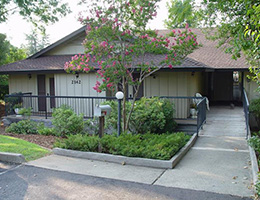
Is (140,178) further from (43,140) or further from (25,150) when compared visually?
(43,140)

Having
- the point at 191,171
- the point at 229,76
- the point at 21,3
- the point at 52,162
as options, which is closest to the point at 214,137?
the point at 191,171

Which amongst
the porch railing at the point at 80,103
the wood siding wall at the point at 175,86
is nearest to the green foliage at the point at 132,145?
the porch railing at the point at 80,103

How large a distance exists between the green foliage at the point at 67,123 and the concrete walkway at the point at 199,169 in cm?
305

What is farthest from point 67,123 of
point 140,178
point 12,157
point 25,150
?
point 140,178

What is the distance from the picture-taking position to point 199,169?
6.12 metres

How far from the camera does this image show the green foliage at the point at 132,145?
21.8ft

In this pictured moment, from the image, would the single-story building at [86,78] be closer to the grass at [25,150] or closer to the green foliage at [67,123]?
the green foliage at [67,123]

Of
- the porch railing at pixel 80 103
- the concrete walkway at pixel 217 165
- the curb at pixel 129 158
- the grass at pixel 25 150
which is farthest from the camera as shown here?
the porch railing at pixel 80 103

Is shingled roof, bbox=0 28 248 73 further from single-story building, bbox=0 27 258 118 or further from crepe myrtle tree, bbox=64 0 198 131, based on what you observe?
crepe myrtle tree, bbox=64 0 198 131

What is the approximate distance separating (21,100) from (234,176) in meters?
10.8

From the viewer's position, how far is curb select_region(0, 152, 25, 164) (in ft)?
21.6

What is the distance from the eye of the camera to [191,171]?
19.7 feet

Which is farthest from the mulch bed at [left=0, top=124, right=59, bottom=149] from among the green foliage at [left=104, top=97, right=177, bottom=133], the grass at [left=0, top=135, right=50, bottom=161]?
the green foliage at [left=104, top=97, right=177, bottom=133]

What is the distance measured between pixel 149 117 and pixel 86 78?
5022 millimetres
